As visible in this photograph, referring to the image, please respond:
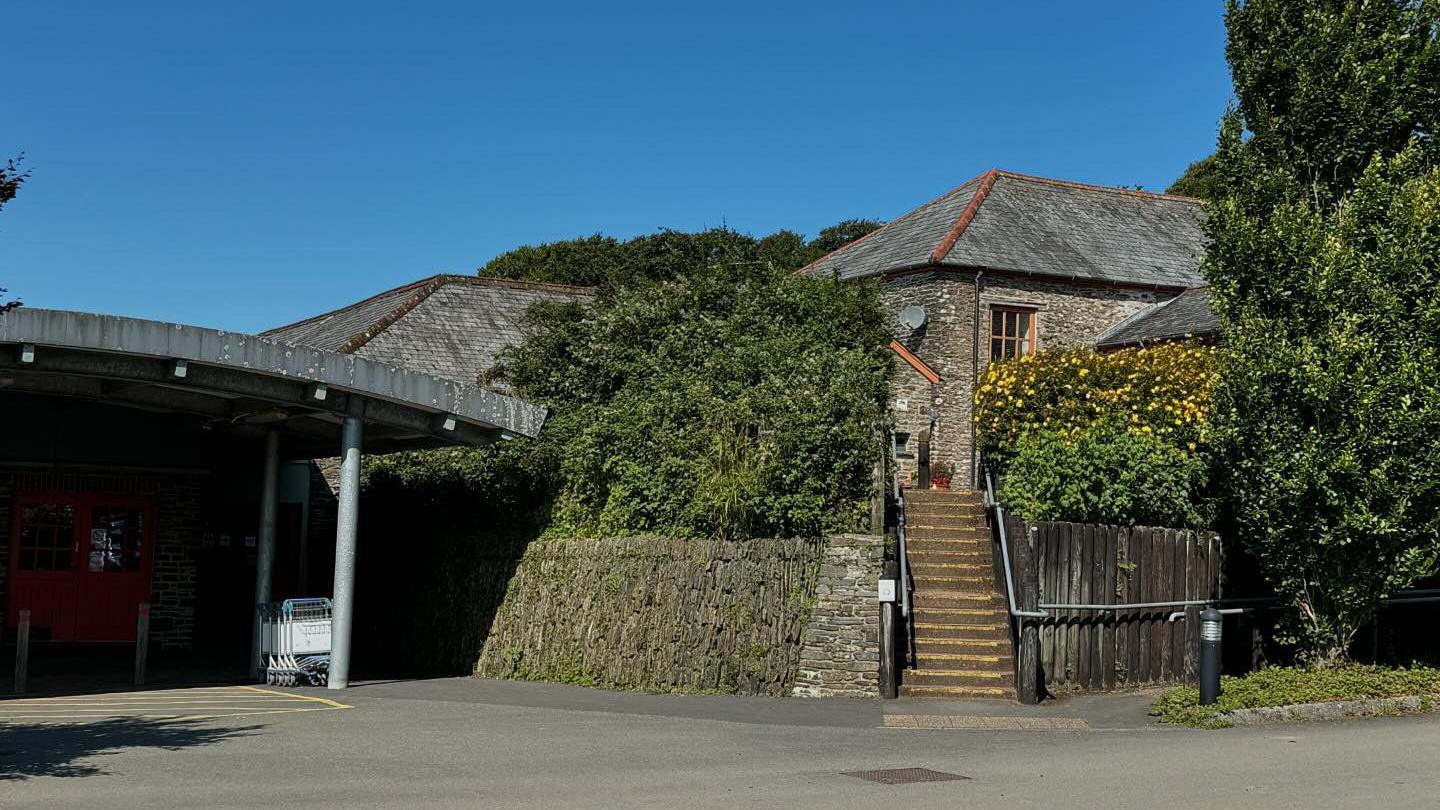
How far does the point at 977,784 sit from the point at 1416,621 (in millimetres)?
11416

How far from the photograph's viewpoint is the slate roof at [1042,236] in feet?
103

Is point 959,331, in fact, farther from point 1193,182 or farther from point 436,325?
point 1193,182

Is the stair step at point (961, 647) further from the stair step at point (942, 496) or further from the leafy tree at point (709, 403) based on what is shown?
the stair step at point (942, 496)

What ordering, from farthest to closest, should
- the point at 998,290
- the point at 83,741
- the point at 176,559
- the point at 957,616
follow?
the point at 998,290 < the point at 176,559 < the point at 957,616 < the point at 83,741

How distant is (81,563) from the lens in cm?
2367

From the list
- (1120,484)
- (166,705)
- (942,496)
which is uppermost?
(1120,484)

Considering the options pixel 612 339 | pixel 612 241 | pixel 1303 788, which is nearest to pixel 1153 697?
pixel 1303 788

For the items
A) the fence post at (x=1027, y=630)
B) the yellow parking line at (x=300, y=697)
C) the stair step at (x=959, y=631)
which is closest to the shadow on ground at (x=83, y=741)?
the yellow parking line at (x=300, y=697)

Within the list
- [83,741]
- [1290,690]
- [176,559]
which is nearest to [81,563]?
[176,559]

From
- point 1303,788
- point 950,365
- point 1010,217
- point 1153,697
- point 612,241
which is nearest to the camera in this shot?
point 1303,788

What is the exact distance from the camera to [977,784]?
1002 cm

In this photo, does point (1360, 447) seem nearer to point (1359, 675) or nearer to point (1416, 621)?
point (1359, 675)

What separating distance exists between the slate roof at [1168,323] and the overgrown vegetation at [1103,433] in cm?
193

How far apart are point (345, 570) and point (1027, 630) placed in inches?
315
